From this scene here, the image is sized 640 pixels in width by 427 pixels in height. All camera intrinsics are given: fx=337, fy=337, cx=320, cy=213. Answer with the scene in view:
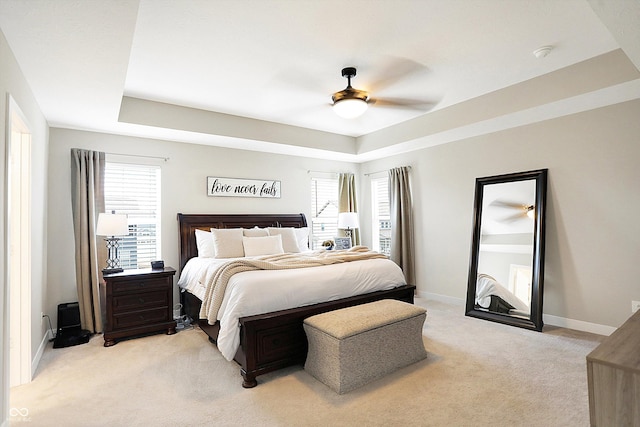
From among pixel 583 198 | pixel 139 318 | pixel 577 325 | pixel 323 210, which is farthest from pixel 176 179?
pixel 577 325

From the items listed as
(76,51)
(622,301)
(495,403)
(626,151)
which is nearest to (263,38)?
(76,51)

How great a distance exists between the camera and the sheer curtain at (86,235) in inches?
150

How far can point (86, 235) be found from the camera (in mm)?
3873

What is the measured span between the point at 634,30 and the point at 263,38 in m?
2.37

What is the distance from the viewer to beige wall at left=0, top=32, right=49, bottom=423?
2008 mm

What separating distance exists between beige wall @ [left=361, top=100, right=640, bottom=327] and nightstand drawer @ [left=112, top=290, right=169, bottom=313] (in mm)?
3962

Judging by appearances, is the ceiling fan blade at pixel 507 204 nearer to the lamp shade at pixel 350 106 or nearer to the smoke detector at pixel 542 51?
the smoke detector at pixel 542 51

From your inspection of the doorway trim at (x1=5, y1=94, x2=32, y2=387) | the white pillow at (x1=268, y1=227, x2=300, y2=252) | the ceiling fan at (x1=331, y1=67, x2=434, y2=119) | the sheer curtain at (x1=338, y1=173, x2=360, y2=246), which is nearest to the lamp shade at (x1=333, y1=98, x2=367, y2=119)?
the ceiling fan at (x1=331, y1=67, x2=434, y2=119)

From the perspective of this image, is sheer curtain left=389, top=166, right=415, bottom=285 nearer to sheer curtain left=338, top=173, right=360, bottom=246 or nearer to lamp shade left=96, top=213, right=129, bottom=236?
sheer curtain left=338, top=173, right=360, bottom=246

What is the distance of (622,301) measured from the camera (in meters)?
3.42

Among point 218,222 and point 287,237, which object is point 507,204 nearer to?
point 287,237

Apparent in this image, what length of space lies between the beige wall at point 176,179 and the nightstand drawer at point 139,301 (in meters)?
0.80

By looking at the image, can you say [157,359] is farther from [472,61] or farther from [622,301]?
[622,301]

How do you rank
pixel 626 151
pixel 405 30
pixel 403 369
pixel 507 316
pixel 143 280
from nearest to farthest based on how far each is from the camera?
pixel 405 30, pixel 403 369, pixel 626 151, pixel 143 280, pixel 507 316
